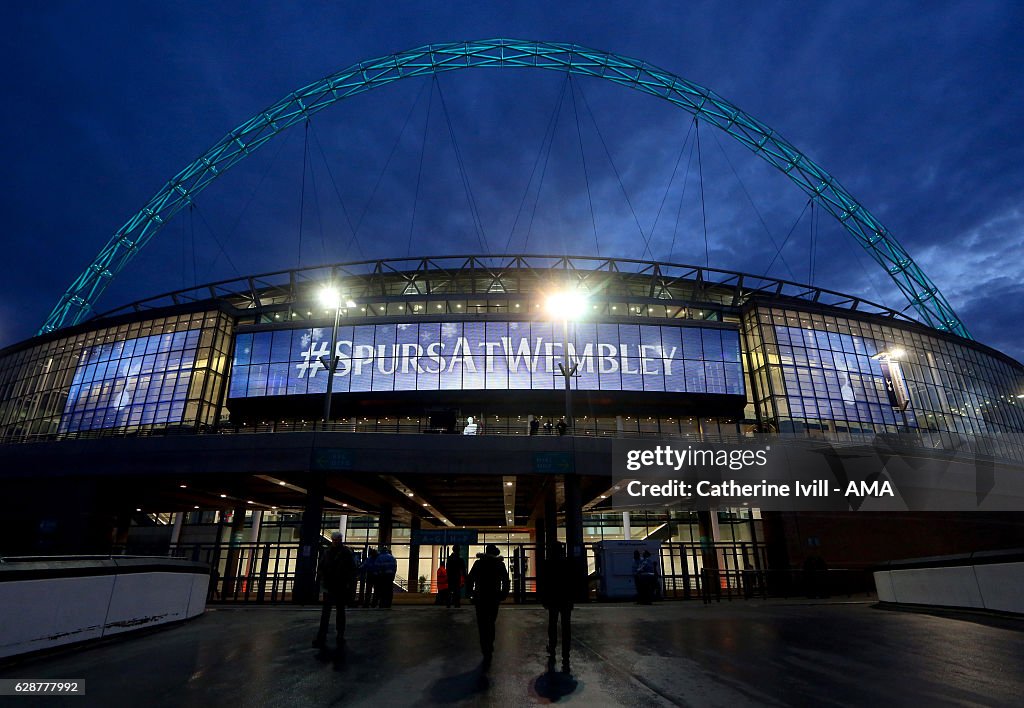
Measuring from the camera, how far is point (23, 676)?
695cm

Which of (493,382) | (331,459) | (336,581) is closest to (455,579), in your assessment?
(331,459)

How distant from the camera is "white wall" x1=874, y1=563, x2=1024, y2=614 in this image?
1195 centimetres

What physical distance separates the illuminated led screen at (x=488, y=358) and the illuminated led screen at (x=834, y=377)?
14.6 feet

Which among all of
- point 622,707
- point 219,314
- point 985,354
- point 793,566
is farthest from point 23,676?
point 985,354

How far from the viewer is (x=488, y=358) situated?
4744 centimetres

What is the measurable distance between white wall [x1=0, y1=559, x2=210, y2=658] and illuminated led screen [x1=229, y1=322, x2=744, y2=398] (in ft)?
113

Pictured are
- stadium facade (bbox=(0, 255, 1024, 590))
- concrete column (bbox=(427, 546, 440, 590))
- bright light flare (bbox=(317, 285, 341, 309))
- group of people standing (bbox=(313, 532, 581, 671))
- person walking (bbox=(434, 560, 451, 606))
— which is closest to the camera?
group of people standing (bbox=(313, 532, 581, 671))

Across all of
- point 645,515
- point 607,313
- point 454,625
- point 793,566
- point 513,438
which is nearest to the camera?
point 454,625

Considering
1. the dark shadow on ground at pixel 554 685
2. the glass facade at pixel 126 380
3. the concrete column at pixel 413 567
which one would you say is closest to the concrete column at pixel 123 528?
the glass facade at pixel 126 380

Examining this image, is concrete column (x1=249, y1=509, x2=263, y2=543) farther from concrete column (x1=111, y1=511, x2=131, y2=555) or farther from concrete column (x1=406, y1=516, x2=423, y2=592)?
concrete column (x1=406, y1=516, x2=423, y2=592)

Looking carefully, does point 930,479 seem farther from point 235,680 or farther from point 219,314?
point 219,314

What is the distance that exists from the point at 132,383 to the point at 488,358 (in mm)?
33051

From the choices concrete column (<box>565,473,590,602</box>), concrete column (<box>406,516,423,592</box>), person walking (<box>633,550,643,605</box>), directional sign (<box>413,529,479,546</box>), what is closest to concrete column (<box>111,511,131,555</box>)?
concrete column (<box>406,516,423,592</box>)

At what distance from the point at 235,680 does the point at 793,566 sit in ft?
99.3
